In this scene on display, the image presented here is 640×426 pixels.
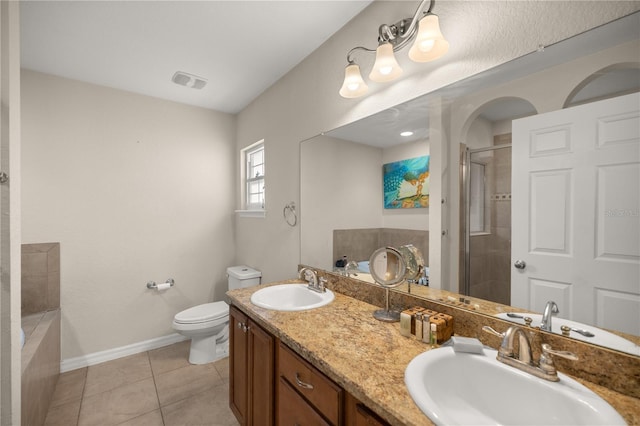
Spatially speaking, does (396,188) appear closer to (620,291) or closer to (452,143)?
(452,143)

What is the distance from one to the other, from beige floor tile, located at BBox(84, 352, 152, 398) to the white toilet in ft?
1.35

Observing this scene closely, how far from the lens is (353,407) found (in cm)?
82

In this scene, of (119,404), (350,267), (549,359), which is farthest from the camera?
(119,404)

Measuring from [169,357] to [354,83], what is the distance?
2881mm

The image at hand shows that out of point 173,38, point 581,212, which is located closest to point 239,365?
point 581,212

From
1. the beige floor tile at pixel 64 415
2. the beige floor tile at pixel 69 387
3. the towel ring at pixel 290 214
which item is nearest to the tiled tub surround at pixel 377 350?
the towel ring at pixel 290 214

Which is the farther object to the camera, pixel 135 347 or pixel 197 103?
pixel 197 103

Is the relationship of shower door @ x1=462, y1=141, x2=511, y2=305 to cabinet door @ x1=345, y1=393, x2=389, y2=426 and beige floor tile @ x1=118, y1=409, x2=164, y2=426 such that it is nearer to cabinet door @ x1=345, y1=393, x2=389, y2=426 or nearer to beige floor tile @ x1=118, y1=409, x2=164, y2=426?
cabinet door @ x1=345, y1=393, x2=389, y2=426

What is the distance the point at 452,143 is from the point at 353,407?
1077 mm

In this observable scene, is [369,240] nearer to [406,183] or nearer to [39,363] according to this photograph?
[406,183]

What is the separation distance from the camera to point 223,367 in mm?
2393

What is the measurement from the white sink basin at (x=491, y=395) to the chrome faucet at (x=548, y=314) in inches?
5.8

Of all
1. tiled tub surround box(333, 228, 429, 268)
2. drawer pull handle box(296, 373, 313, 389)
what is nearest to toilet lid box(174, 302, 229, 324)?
tiled tub surround box(333, 228, 429, 268)

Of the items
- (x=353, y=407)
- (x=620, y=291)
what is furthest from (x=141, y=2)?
(x=620, y=291)
